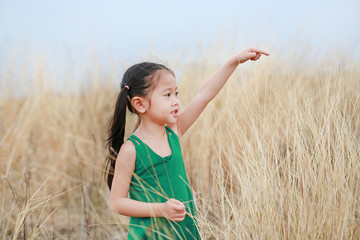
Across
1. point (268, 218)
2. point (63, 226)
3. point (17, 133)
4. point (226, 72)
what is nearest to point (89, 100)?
point (17, 133)

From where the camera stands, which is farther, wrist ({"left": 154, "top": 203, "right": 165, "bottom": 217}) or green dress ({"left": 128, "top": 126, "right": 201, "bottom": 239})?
green dress ({"left": 128, "top": 126, "right": 201, "bottom": 239})

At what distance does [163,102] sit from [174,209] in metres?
0.38

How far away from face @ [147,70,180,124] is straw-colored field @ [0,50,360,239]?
28 centimetres

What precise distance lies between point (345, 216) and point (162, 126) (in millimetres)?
695

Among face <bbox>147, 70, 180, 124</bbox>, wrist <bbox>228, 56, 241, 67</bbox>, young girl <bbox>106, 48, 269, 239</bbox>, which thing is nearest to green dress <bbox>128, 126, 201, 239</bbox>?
young girl <bbox>106, 48, 269, 239</bbox>

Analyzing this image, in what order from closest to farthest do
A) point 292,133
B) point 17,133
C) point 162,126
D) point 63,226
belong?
point 162,126
point 292,133
point 63,226
point 17,133

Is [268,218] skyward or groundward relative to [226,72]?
groundward

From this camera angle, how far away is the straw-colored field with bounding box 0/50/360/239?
4.67 ft

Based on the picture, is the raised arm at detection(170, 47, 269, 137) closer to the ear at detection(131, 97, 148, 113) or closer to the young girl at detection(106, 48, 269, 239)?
the young girl at detection(106, 48, 269, 239)

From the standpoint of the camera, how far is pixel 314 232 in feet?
4.40

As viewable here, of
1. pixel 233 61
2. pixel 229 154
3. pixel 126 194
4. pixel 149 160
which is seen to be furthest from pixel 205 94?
pixel 126 194

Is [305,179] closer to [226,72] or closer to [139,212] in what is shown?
[226,72]

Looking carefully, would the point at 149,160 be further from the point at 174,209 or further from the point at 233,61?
the point at 233,61

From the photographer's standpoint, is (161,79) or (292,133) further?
(292,133)
